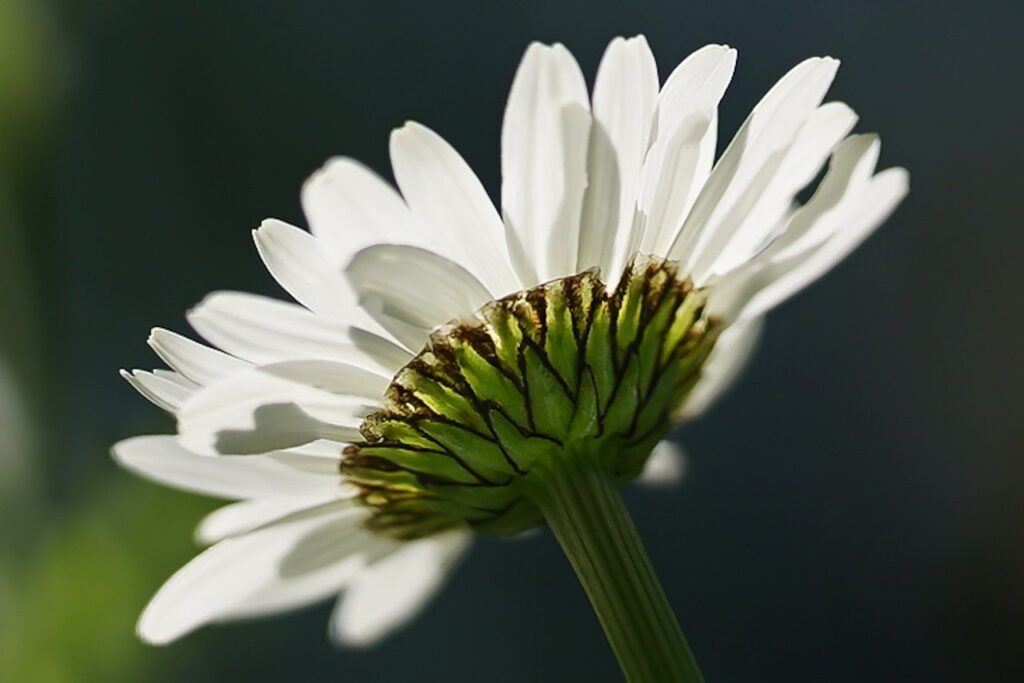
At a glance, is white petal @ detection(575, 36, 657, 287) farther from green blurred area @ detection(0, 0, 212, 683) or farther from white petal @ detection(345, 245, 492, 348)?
green blurred area @ detection(0, 0, 212, 683)

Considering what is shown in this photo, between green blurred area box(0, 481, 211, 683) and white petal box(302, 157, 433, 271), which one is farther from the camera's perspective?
green blurred area box(0, 481, 211, 683)

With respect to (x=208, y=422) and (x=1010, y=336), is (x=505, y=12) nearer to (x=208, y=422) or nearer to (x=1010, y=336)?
(x=1010, y=336)

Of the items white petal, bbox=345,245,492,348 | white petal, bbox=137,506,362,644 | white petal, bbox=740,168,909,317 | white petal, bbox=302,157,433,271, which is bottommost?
white petal, bbox=740,168,909,317

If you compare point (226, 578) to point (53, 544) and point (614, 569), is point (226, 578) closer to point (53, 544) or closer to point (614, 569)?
point (614, 569)

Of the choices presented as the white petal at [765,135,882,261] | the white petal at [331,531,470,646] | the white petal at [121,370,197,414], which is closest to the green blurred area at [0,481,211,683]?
the white petal at [331,531,470,646]

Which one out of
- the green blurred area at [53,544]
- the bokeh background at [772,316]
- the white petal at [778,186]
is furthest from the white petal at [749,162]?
the bokeh background at [772,316]

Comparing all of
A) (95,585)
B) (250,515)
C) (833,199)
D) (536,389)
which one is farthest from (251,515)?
(95,585)
